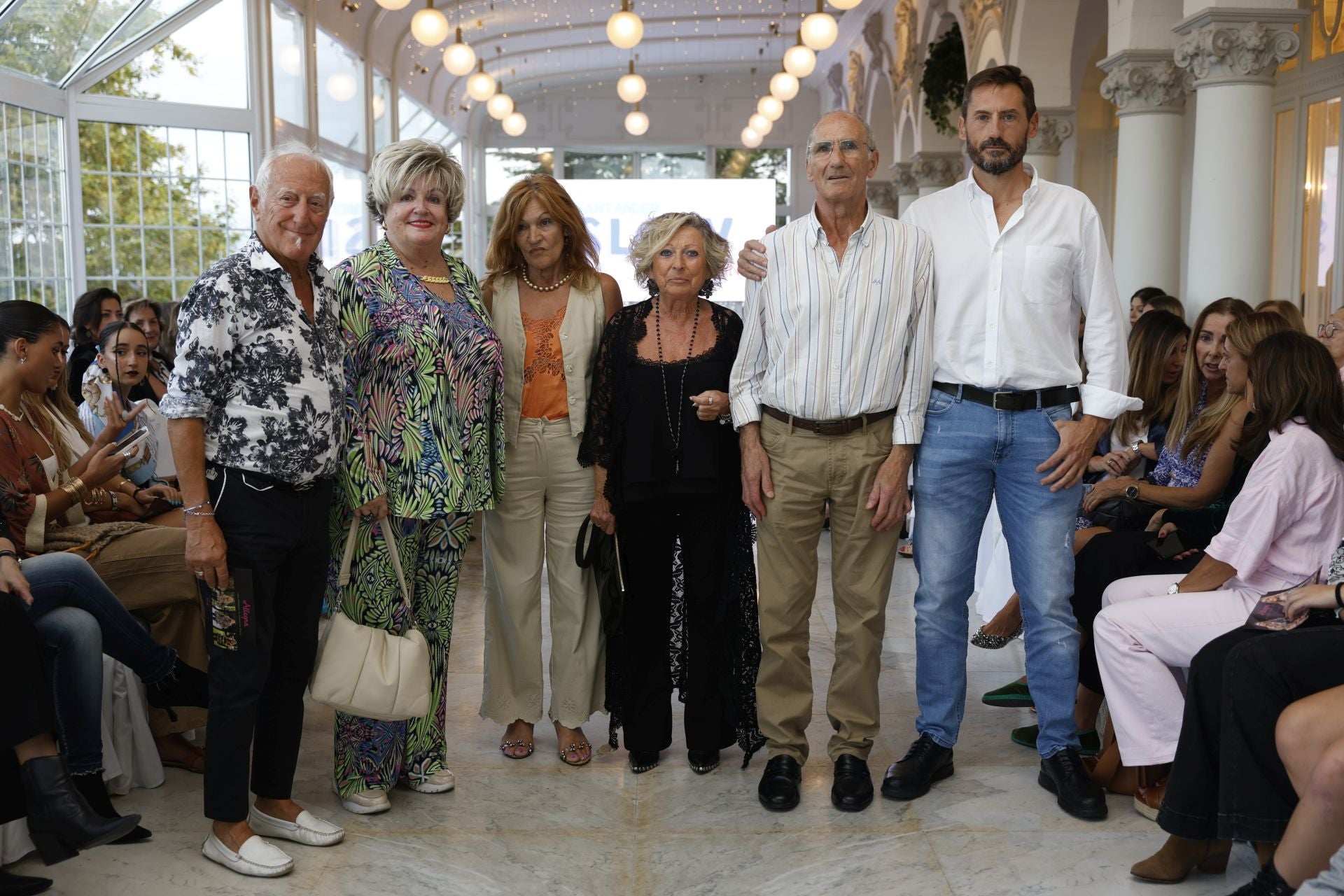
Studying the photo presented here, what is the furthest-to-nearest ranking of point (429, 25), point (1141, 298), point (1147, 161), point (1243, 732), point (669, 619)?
point (429, 25) < point (1147, 161) < point (1141, 298) < point (669, 619) < point (1243, 732)

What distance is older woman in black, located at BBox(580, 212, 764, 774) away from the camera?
3504mm

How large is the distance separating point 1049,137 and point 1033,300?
22.6ft

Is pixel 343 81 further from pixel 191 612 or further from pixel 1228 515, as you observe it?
pixel 1228 515

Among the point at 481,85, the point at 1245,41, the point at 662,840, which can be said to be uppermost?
the point at 481,85

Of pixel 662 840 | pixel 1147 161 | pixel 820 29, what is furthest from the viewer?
pixel 820 29

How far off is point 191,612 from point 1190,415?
3.31m

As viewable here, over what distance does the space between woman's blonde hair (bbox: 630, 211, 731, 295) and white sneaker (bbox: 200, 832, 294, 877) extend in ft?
5.96

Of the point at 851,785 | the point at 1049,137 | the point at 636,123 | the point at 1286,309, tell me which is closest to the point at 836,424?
the point at 851,785

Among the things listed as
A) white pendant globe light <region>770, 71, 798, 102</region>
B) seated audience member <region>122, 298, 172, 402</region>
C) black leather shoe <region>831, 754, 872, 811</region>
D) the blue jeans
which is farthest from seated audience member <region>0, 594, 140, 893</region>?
white pendant globe light <region>770, 71, 798, 102</region>

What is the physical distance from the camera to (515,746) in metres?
3.83

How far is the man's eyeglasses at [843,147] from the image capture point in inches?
128

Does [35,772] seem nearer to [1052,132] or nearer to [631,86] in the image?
[1052,132]

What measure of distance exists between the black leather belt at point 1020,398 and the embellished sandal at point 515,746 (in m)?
1.73

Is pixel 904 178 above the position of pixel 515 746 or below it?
above
